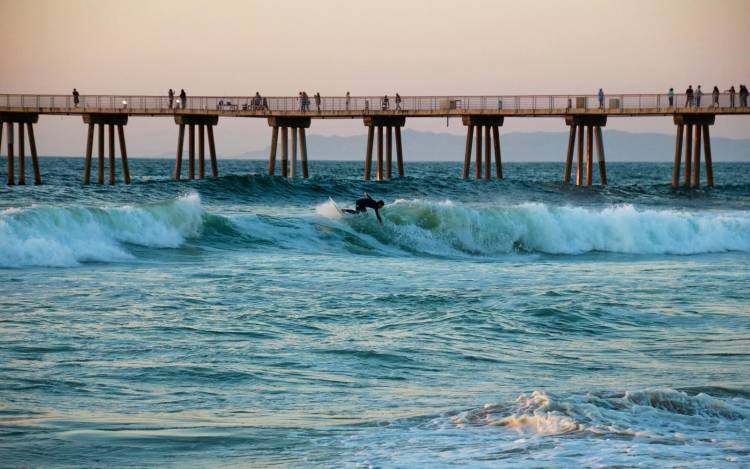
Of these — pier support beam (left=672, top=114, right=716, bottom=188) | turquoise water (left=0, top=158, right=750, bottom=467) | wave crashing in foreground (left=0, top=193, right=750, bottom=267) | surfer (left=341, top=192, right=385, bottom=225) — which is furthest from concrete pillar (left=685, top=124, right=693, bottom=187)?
surfer (left=341, top=192, right=385, bottom=225)

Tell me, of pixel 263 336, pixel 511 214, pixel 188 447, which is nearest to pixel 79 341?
pixel 263 336

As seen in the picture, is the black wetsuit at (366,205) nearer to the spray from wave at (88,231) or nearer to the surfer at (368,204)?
the surfer at (368,204)

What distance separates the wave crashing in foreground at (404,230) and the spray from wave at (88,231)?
0.03 meters

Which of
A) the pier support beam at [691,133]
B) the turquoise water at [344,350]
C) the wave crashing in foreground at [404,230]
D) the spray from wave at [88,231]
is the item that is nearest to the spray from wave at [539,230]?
the wave crashing in foreground at [404,230]

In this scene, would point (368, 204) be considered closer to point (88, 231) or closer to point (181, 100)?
point (88, 231)

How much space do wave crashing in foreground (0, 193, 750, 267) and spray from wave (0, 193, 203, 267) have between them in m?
0.03

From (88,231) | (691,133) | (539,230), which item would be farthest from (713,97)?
(88,231)

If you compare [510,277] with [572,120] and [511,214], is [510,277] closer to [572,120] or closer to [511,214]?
[511,214]

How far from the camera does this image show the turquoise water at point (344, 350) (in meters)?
9.66

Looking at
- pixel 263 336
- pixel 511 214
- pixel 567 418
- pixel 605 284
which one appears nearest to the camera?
pixel 567 418

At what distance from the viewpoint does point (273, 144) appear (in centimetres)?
5597

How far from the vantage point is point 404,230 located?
3319 centimetres

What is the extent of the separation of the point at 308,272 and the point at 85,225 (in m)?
6.81

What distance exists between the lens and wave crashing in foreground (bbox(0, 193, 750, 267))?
26250mm
